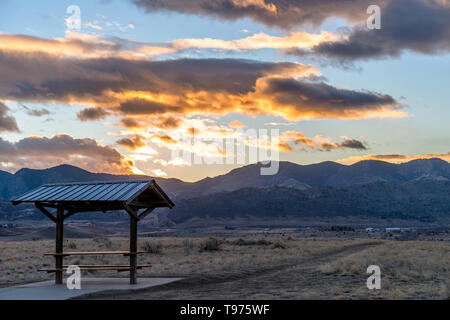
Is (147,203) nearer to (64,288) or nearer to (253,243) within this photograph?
(64,288)

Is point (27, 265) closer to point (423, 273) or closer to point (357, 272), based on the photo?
point (357, 272)

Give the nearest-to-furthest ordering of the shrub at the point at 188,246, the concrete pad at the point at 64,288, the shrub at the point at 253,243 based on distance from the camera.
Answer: the concrete pad at the point at 64,288
the shrub at the point at 188,246
the shrub at the point at 253,243

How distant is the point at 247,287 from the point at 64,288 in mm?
5757

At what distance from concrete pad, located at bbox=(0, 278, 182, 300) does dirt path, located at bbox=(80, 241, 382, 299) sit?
1.97 feet

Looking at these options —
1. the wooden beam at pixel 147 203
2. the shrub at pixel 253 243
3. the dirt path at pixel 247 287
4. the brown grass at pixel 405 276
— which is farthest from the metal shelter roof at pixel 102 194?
the shrub at pixel 253 243

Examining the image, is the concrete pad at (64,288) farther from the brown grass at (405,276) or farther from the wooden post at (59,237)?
the brown grass at (405,276)

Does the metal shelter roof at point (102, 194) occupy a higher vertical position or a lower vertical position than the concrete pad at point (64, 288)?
higher

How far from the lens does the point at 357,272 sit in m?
20.7

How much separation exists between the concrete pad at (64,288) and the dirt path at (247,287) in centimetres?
60

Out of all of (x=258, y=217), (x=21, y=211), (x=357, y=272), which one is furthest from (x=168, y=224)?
(x=357, y=272)

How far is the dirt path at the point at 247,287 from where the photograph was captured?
15203mm

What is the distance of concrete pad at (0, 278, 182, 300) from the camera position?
15383mm

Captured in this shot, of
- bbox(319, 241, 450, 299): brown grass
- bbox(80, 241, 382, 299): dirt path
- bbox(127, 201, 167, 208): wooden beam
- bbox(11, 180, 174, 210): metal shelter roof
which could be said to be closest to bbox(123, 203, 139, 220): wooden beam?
bbox(11, 180, 174, 210): metal shelter roof
